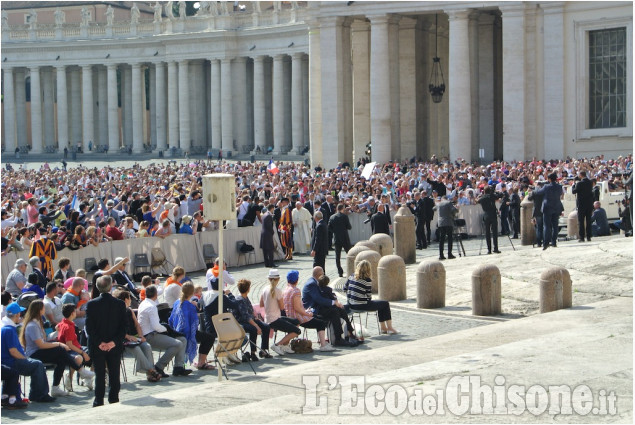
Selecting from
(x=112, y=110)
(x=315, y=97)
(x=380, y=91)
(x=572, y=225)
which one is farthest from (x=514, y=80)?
(x=112, y=110)

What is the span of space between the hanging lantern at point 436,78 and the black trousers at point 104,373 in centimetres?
4098

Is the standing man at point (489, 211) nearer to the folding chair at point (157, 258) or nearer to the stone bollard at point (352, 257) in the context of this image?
the stone bollard at point (352, 257)

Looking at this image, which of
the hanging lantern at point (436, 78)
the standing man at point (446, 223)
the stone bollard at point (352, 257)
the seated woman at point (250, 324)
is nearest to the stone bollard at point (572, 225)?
the standing man at point (446, 223)

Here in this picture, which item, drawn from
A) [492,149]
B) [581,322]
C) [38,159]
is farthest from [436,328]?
[38,159]

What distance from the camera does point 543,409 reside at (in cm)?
1252

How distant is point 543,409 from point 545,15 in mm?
40209

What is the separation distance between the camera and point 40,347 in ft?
53.3

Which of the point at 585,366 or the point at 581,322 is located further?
the point at 581,322

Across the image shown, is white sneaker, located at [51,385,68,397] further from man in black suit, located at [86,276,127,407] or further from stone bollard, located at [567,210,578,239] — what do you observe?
stone bollard, located at [567,210,578,239]

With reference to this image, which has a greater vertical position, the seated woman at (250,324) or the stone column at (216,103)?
the stone column at (216,103)

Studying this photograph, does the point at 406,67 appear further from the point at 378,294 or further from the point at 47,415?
the point at 47,415

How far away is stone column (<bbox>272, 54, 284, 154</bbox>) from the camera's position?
8444 centimetres

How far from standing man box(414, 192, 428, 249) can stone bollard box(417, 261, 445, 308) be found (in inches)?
414

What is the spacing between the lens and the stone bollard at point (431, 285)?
873 inches
